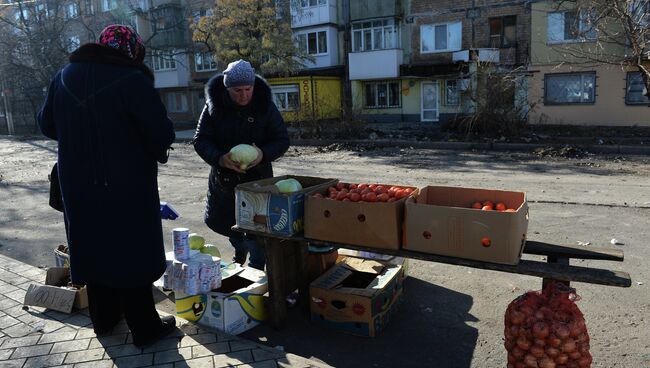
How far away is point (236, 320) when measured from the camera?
3717mm

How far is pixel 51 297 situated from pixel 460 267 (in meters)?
3.64

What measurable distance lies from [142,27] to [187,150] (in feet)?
78.3

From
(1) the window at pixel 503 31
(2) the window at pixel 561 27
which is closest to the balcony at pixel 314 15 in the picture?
(1) the window at pixel 503 31

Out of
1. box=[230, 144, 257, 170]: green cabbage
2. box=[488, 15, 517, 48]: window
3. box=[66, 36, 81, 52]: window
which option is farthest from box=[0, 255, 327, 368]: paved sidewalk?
box=[66, 36, 81, 52]: window

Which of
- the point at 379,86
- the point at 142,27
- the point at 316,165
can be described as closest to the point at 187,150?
the point at 316,165

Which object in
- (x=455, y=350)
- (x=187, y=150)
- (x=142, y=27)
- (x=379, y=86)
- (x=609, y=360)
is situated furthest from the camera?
(x=142, y=27)

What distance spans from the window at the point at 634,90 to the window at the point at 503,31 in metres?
5.26

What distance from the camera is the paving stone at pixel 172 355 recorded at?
3.25 metres

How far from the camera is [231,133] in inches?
155

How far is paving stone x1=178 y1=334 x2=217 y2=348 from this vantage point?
3479 millimetres

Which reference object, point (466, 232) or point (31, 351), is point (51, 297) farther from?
point (466, 232)

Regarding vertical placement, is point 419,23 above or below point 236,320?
above

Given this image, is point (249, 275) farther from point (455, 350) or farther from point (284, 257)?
point (455, 350)

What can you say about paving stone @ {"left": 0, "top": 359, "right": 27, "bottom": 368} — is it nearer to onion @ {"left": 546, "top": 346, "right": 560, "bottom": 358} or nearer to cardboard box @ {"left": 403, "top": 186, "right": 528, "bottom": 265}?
cardboard box @ {"left": 403, "top": 186, "right": 528, "bottom": 265}
